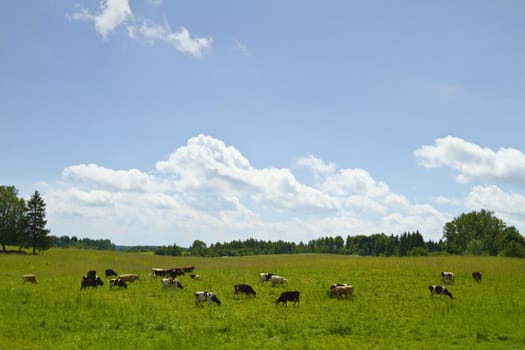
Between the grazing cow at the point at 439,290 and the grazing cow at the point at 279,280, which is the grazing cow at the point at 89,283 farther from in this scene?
the grazing cow at the point at 439,290

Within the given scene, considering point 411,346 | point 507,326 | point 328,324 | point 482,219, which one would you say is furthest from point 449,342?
point 482,219

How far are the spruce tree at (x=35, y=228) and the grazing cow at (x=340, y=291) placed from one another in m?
58.3

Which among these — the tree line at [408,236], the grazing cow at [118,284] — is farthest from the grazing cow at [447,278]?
the tree line at [408,236]

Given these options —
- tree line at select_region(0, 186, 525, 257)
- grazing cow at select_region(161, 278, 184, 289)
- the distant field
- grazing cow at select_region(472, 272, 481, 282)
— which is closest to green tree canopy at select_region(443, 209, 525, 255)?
tree line at select_region(0, 186, 525, 257)

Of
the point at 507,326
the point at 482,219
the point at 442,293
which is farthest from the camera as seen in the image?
the point at 482,219

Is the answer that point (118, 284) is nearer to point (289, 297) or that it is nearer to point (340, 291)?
point (289, 297)

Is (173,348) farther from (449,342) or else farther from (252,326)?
(449,342)

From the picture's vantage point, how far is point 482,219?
385 feet

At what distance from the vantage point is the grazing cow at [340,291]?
86.4 feet

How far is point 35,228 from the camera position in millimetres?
67875

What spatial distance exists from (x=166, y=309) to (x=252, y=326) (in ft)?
20.4

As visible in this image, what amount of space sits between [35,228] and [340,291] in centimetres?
5995

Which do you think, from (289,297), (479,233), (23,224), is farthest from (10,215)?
(479,233)

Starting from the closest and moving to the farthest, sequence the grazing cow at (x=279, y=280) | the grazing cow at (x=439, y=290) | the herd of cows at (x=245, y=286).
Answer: the herd of cows at (x=245, y=286), the grazing cow at (x=439, y=290), the grazing cow at (x=279, y=280)
